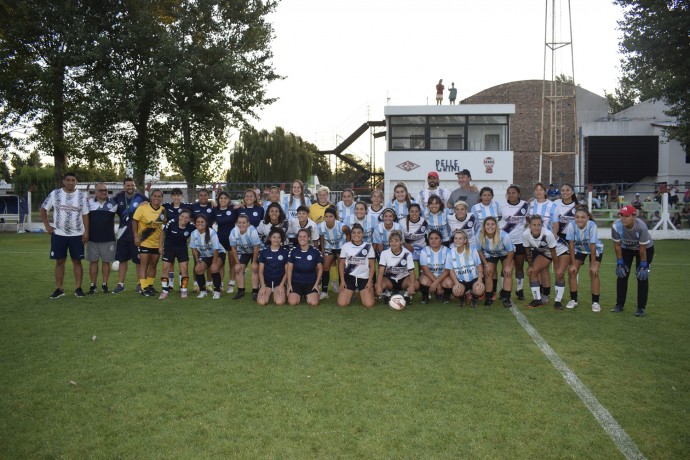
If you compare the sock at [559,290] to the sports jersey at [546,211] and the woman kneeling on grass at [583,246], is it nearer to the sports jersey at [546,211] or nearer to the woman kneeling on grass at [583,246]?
the woman kneeling on grass at [583,246]

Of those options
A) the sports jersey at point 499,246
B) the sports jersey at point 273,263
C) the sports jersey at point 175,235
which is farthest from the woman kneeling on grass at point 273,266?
the sports jersey at point 499,246

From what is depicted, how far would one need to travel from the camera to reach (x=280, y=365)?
538 centimetres

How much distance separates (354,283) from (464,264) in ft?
5.70

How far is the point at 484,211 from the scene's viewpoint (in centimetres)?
880

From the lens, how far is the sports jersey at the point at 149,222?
8984 millimetres

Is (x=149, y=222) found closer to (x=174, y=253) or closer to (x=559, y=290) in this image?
(x=174, y=253)

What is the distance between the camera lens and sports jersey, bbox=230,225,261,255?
A: 9.06m

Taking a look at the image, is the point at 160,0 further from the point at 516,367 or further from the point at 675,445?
the point at 675,445

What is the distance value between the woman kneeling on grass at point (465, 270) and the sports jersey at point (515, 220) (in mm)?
832

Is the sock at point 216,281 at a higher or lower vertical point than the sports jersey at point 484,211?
lower

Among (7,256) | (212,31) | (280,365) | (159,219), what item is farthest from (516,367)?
(212,31)

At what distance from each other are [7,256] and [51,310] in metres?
8.91

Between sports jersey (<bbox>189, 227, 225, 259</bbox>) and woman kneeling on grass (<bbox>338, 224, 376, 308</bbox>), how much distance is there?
7.10 ft

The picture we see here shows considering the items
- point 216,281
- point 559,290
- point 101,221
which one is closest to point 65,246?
point 101,221
